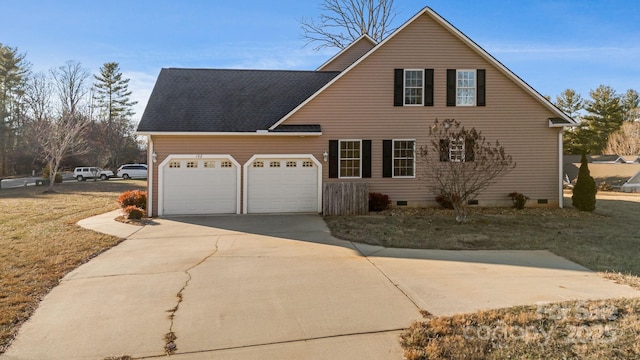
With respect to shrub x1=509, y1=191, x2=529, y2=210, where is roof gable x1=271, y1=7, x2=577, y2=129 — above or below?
above

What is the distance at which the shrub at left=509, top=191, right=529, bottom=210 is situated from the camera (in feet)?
46.2

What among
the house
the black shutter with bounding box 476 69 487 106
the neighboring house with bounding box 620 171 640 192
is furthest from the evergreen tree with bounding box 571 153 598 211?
the neighboring house with bounding box 620 171 640 192

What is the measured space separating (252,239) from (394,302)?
5.14m

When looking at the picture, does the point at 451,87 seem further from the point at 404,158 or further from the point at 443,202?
the point at 443,202

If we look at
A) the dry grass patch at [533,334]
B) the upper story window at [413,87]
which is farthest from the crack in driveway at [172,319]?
the upper story window at [413,87]

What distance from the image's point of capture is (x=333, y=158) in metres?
14.0

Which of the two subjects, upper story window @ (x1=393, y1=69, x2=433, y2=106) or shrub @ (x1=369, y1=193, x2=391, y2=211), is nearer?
shrub @ (x1=369, y1=193, x2=391, y2=211)

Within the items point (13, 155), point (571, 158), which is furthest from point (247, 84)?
point (13, 155)

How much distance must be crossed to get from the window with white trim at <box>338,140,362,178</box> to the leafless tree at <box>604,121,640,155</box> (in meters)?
42.0

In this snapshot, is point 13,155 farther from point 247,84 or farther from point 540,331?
point 540,331

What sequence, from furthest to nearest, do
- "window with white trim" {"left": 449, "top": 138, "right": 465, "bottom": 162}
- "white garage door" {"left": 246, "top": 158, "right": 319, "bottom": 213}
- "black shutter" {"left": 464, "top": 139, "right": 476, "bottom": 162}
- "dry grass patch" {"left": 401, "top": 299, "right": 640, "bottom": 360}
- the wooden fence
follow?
Result: "white garage door" {"left": 246, "top": 158, "right": 319, "bottom": 213}, the wooden fence, "window with white trim" {"left": 449, "top": 138, "right": 465, "bottom": 162}, "black shutter" {"left": 464, "top": 139, "right": 476, "bottom": 162}, "dry grass patch" {"left": 401, "top": 299, "right": 640, "bottom": 360}

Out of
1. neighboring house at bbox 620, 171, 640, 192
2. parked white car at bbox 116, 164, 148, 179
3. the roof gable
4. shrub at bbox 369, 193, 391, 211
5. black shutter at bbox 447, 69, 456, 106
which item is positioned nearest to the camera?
shrub at bbox 369, 193, 391, 211

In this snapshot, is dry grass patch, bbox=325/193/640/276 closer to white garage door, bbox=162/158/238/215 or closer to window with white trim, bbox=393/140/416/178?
window with white trim, bbox=393/140/416/178

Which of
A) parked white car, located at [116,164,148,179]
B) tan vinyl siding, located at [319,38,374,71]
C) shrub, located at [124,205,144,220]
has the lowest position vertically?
shrub, located at [124,205,144,220]
